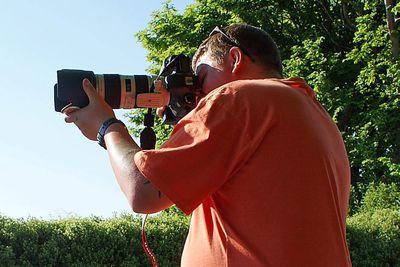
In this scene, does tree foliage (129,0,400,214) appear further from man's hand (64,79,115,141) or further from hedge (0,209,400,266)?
man's hand (64,79,115,141)

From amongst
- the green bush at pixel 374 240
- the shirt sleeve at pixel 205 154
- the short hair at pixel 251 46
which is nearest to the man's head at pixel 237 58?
the short hair at pixel 251 46

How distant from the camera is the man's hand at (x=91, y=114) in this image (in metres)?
2.03

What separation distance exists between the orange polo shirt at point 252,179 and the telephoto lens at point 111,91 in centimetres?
42

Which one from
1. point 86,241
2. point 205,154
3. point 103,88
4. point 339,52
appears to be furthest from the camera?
point 339,52

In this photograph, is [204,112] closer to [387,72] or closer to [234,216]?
[234,216]

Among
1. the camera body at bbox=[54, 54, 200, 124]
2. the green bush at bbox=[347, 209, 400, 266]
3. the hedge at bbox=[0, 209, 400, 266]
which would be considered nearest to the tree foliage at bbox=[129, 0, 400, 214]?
the green bush at bbox=[347, 209, 400, 266]

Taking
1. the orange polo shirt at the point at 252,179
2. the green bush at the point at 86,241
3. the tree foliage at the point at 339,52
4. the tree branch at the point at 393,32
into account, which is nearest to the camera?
the orange polo shirt at the point at 252,179

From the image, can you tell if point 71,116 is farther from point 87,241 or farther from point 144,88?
point 87,241

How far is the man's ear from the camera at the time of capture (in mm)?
2090

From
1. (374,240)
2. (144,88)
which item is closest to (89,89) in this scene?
(144,88)

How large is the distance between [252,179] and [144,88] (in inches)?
26.3

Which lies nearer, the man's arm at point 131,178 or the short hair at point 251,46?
the man's arm at point 131,178

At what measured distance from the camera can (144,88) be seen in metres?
2.23

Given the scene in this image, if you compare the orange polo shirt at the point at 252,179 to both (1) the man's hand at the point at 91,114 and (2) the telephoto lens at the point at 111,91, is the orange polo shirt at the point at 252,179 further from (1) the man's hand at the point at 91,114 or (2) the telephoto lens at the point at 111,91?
(2) the telephoto lens at the point at 111,91
